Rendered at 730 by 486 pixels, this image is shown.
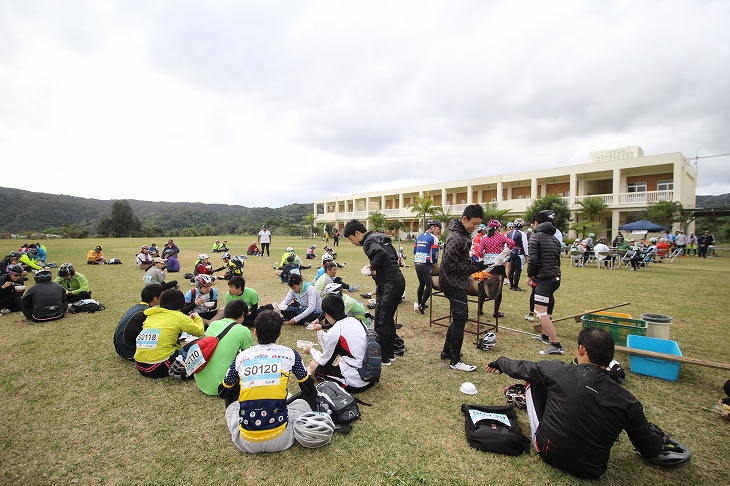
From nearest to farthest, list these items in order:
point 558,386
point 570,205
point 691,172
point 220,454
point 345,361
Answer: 1. point 558,386
2. point 220,454
3. point 345,361
4. point 691,172
5. point 570,205

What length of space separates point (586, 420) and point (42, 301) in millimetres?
8607

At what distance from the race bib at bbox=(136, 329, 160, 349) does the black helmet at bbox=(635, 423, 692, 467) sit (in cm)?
485

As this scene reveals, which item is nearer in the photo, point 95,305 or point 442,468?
point 442,468

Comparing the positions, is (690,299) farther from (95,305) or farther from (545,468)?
(95,305)

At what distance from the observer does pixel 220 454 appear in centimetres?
268

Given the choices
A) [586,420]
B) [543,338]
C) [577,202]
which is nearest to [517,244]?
[543,338]

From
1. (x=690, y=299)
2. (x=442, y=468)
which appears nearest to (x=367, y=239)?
(x=442, y=468)

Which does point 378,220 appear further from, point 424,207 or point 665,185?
point 665,185

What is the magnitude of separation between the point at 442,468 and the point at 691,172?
3667cm

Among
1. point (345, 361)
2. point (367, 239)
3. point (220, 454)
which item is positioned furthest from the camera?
point (367, 239)

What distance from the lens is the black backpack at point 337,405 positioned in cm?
302

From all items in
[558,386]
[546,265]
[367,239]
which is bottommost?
[558,386]

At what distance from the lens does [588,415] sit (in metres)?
2.21

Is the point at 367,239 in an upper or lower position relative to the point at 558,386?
upper
